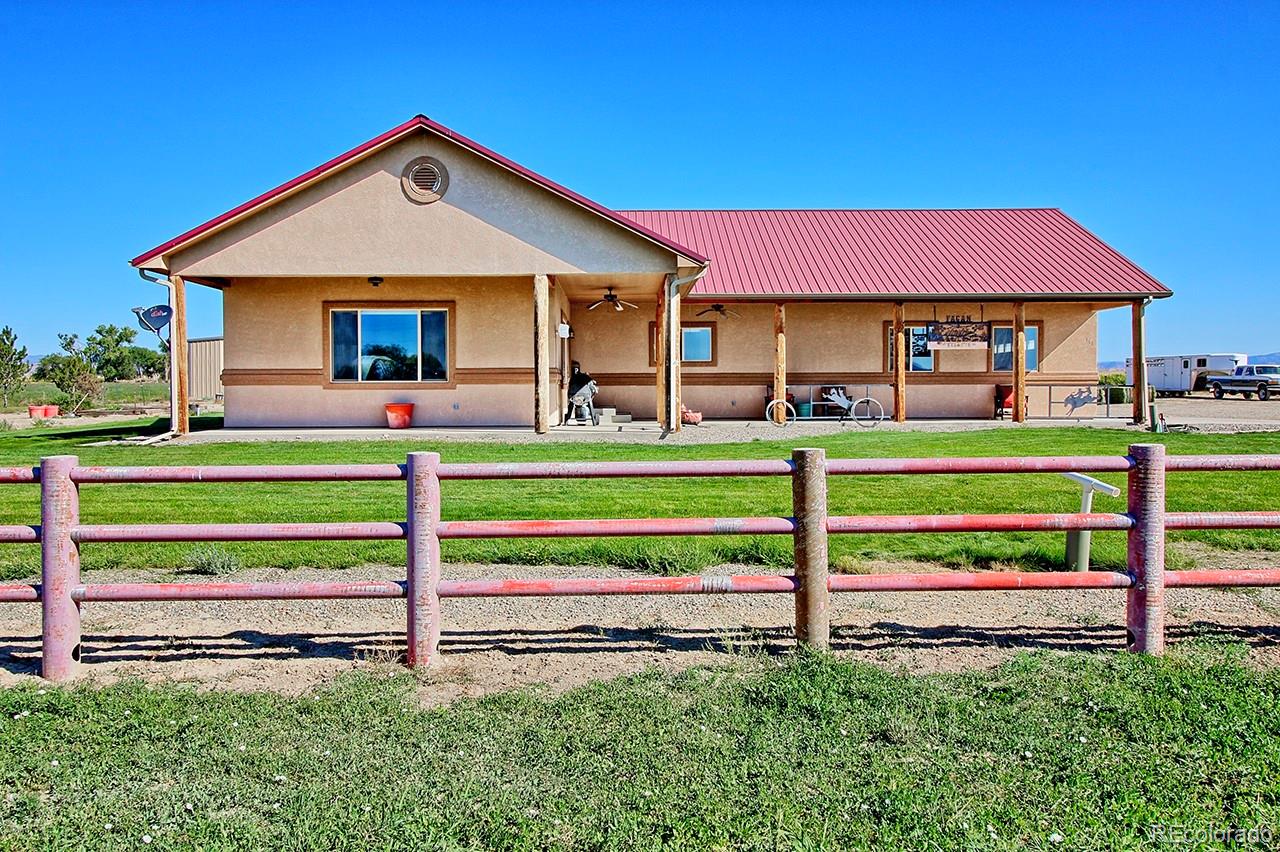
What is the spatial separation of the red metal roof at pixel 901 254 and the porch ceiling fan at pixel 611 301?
177 centimetres

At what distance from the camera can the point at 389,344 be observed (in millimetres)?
19203

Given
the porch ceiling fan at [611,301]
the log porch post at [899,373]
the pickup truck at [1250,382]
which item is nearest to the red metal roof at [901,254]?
the log porch post at [899,373]

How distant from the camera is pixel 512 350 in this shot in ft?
62.8

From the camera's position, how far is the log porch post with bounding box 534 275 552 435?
A: 16766 millimetres

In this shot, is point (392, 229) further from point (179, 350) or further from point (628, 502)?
point (628, 502)

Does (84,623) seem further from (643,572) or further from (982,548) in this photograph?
(982,548)

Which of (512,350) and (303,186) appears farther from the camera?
(512,350)

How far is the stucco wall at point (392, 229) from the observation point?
1667 cm

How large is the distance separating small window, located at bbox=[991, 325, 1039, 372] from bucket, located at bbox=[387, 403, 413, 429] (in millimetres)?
13979

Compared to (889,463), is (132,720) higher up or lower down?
lower down

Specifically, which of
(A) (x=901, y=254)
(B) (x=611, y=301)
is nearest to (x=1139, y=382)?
(A) (x=901, y=254)

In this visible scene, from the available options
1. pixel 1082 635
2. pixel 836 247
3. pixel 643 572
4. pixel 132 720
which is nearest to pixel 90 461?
pixel 643 572

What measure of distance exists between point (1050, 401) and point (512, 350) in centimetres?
1355

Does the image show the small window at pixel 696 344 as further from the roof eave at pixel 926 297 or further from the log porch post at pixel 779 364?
the log porch post at pixel 779 364
